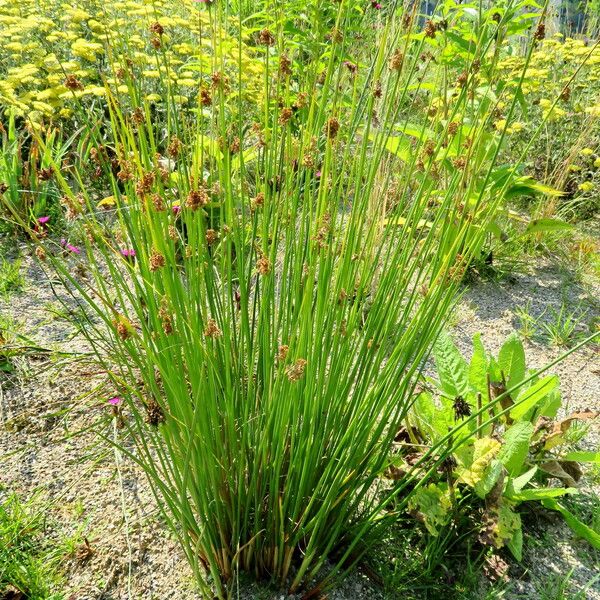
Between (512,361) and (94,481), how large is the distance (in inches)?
51.0

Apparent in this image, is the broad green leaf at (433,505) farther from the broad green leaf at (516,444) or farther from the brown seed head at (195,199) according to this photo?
the brown seed head at (195,199)

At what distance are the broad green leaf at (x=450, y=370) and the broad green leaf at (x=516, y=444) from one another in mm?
244

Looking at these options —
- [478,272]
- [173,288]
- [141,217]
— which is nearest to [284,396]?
[173,288]

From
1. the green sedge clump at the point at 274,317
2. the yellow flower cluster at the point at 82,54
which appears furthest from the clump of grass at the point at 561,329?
the yellow flower cluster at the point at 82,54

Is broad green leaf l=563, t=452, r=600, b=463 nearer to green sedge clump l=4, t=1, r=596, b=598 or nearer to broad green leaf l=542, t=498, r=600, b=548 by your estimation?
broad green leaf l=542, t=498, r=600, b=548

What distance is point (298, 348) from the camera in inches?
43.2

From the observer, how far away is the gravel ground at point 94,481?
53.5 inches

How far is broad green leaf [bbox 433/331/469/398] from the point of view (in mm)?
1739

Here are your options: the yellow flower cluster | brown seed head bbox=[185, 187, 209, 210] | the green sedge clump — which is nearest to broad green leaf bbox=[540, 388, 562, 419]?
the green sedge clump

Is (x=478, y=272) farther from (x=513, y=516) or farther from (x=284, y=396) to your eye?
(x=284, y=396)

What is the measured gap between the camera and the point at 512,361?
173cm

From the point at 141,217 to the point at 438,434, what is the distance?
3.34 ft

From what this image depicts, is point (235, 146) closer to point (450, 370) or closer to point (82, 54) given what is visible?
point (450, 370)

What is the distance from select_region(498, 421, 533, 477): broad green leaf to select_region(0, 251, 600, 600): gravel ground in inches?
9.5
